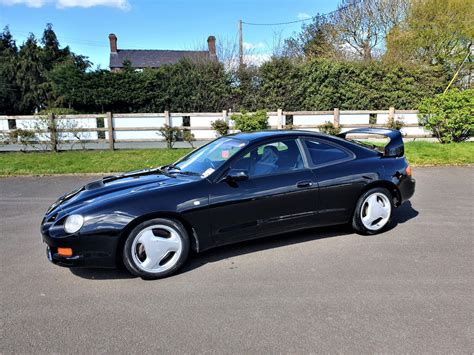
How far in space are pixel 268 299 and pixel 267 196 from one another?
1.20 metres

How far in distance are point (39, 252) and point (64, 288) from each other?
46.2 inches

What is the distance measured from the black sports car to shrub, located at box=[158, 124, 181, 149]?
8.37m

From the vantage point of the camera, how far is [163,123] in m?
13.9

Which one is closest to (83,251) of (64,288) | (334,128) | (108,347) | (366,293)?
(64,288)

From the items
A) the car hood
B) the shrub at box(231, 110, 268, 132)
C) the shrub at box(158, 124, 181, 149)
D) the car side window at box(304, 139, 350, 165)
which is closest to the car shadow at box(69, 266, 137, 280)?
the car hood

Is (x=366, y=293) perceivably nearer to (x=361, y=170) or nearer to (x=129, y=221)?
(x=361, y=170)

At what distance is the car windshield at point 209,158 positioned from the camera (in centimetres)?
412

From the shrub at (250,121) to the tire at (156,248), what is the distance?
9.68 metres

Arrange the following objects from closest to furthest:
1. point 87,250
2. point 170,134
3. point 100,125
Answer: point 87,250, point 170,134, point 100,125

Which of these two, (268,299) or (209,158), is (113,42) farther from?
(268,299)

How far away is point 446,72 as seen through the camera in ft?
61.0

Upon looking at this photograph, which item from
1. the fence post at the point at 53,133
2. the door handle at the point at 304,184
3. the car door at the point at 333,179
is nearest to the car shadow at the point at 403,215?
the car door at the point at 333,179

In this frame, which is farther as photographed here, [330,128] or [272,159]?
[330,128]

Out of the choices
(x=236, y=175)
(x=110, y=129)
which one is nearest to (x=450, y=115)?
(x=236, y=175)
